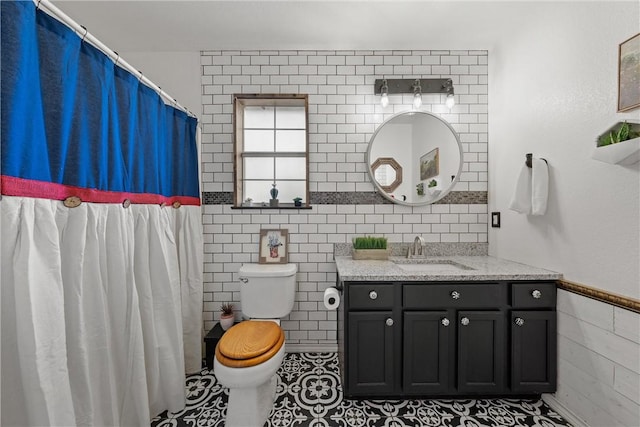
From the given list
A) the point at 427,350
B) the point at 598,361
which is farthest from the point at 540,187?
the point at 427,350

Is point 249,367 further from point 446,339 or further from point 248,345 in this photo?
point 446,339

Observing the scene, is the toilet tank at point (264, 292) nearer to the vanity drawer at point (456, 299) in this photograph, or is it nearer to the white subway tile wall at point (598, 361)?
the vanity drawer at point (456, 299)

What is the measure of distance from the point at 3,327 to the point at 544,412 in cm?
263

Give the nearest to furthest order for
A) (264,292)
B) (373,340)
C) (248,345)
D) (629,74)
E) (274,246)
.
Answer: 1. (629,74)
2. (248,345)
3. (373,340)
4. (264,292)
5. (274,246)

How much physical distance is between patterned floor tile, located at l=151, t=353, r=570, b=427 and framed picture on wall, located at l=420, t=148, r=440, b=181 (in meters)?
1.56

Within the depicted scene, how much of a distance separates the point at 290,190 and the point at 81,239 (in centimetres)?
146

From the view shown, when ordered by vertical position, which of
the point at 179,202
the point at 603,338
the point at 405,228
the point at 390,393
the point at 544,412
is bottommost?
the point at 544,412

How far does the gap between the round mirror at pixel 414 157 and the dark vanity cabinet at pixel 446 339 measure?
839 mm

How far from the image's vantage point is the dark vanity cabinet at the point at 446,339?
5.26ft

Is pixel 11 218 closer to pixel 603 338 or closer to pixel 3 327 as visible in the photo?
pixel 3 327

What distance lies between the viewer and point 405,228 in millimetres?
2248

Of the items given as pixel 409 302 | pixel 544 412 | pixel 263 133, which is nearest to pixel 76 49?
pixel 263 133

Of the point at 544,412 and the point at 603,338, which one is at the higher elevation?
the point at 603,338

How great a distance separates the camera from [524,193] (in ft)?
5.65
